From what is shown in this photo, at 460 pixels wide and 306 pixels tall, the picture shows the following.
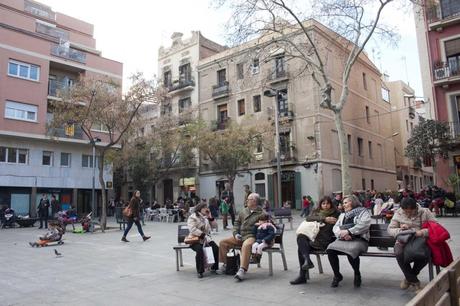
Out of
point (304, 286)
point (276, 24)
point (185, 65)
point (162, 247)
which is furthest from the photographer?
point (185, 65)

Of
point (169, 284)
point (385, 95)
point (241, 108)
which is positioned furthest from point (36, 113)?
point (385, 95)

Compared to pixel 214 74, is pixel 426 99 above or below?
below

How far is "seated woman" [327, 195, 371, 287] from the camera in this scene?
19.2 feet

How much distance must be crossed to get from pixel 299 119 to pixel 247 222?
83.1 ft

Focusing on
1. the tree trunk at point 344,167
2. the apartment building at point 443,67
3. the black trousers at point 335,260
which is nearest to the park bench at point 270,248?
the black trousers at point 335,260

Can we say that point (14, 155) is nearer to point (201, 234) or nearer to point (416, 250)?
point (201, 234)

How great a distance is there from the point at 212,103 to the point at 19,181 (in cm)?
1721

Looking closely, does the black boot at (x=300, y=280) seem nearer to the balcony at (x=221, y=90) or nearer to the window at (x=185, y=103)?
the balcony at (x=221, y=90)

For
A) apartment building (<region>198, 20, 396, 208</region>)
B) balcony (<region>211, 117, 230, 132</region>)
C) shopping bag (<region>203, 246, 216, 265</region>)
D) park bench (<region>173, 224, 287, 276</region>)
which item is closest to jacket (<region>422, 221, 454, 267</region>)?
park bench (<region>173, 224, 287, 276</region>)

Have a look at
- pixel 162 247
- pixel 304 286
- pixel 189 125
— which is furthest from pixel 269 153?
pixel 304 286

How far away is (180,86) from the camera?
39.8m

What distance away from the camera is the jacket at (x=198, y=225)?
7596 mm

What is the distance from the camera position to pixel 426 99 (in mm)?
24422

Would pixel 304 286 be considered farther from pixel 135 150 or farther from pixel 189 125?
pixel 135 150
